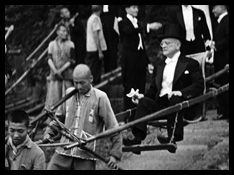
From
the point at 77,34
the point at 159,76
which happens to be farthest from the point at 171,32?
the point at 77,34

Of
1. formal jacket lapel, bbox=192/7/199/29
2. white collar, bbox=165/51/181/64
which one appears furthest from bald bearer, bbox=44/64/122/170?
formal jacket lapel, bbox=192/7/199/29

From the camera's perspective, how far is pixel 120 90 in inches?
764

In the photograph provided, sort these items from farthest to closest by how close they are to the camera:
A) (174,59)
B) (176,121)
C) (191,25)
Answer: (191,25) → (174,59) → (176,121)

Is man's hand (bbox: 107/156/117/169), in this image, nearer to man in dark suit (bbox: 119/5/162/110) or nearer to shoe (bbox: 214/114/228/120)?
man in dark suit (bbox: 119/5/162/110)

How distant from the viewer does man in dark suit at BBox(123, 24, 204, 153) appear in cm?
1302

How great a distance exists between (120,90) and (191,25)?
4293 millimetres

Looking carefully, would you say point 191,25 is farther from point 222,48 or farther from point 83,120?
point 83,120

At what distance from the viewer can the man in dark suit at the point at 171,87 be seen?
42.7 feet

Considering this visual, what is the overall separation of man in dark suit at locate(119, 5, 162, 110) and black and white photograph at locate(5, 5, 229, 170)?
0.05 feet

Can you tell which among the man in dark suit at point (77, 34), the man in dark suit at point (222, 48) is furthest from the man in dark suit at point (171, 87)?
the man in dark suit at point (77, 34)

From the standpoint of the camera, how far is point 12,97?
20484mm

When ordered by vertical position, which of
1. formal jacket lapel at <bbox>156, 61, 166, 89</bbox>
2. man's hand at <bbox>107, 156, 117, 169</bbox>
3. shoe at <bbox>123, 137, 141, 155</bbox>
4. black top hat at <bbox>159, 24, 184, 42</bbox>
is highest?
black top hat at <bbox>159, 24, 184, 42</bbox>

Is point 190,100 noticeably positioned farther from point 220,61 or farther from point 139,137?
point 220,61
